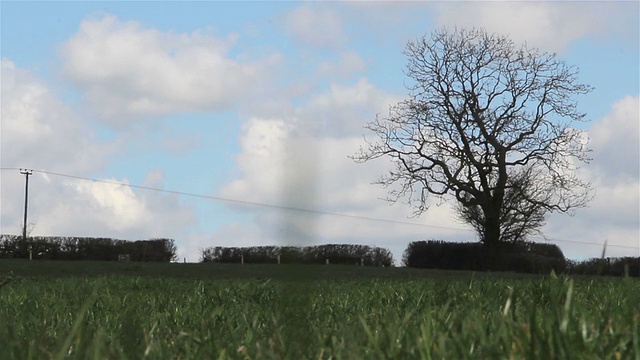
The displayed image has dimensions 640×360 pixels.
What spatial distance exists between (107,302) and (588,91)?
33.9 m

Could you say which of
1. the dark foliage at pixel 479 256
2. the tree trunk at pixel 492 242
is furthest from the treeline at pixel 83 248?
the tree trunk at pixel 492 242

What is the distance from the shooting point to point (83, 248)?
47.9 m

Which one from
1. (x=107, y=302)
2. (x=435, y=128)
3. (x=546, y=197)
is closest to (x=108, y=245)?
(x=435, y=128)

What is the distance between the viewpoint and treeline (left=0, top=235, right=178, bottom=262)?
48.0 m

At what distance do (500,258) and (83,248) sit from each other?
83.4ft

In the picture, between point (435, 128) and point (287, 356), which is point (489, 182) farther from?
point (287, 356)

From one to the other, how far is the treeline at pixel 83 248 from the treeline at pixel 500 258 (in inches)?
623

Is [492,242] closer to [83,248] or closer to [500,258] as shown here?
[500,258]

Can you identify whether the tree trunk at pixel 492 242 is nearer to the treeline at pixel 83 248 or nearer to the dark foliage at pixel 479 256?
the dark foliage at pixel 479 256

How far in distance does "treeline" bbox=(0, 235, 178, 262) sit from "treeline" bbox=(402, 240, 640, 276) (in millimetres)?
15815

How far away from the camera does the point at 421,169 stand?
122 feet

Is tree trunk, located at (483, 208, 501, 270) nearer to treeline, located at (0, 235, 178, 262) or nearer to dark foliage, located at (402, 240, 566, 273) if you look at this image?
dark foliage, located at (402, 240, 566, 273)

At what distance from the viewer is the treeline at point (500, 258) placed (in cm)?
3731

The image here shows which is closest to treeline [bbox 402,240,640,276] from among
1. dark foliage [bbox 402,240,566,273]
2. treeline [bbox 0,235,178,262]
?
dark foliage [bbox 402,240,566,273]
